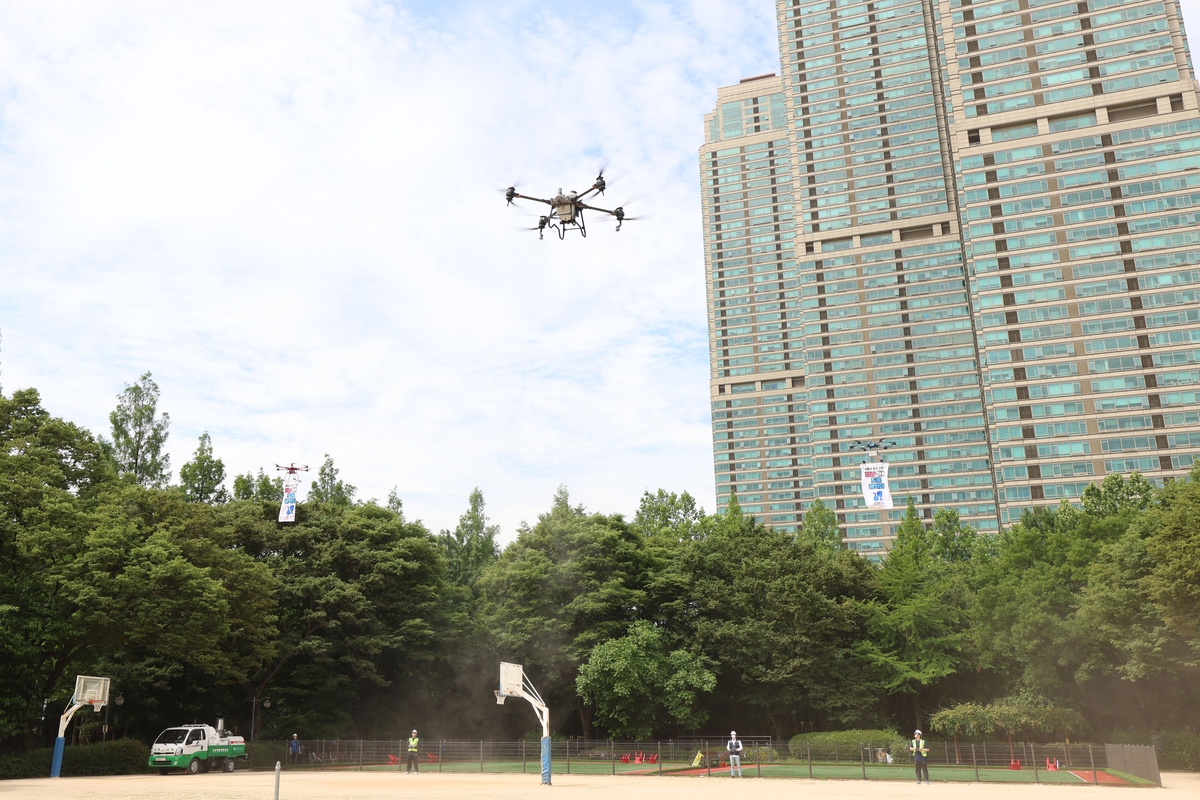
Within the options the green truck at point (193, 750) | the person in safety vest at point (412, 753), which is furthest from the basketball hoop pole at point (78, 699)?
the person in safety vest at point (412, 753)

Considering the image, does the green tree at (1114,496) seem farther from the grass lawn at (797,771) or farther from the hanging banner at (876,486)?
the grass lawn at (797,771)

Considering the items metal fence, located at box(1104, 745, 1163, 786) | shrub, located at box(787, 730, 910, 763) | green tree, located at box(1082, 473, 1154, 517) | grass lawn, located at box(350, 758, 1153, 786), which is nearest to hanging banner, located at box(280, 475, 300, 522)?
grass lawn, located at box(350, 758, 1153, 786)

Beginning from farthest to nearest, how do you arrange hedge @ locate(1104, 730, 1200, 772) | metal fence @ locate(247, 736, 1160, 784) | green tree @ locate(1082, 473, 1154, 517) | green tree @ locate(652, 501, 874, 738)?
green tree @ locate(1082, 473, 1154, 517), green tree @ locate(652, 501, 874, 738), hedge @ locate(1104, 730, 1200, 772), metal fence @ locate(247, 736, 1160, 784)

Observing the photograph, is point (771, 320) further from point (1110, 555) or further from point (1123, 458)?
point (1110, 555)

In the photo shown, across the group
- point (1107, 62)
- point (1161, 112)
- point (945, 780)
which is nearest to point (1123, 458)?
point (1161, 112)

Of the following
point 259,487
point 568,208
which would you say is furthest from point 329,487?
point 568,208

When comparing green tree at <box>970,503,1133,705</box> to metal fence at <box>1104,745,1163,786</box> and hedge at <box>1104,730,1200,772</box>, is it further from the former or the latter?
metal fence at <box>1104,745,1163,786</box>
